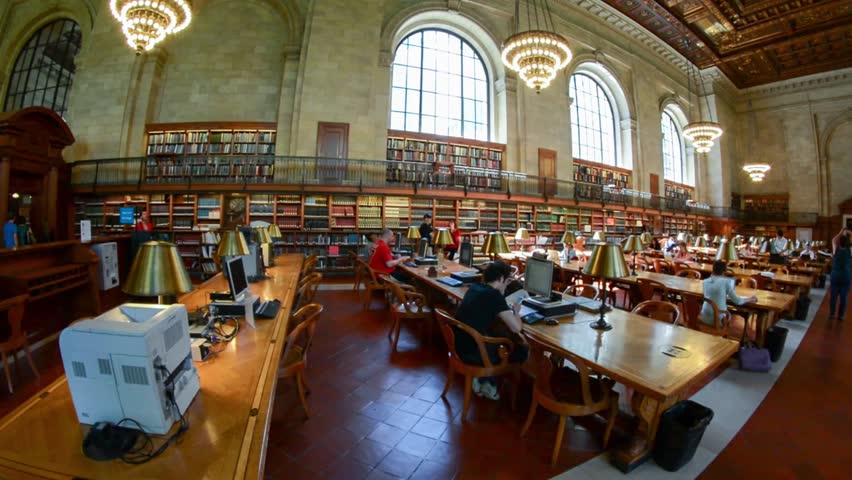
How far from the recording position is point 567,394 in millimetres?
1979

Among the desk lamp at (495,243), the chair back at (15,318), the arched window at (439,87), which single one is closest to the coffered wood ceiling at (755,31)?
the arched window at (439,87)

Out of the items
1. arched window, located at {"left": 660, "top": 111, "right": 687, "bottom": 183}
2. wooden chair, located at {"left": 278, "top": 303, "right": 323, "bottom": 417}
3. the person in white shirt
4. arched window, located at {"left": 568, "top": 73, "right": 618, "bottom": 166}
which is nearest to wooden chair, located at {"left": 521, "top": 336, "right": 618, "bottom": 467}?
wooden chair, located at {"left": 278, "top": 303, "right": 323, "bottom": 417}

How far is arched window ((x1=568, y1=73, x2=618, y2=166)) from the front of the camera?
44.0ft

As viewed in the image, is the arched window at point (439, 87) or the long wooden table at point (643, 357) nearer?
the long wooden table at point (643, 357)

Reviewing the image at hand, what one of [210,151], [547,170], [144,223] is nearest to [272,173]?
[210,151]

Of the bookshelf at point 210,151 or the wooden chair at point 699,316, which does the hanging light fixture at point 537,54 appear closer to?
the wooden chair at point 699,316

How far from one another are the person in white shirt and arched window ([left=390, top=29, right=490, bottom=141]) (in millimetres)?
8637

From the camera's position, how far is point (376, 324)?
13.9 ft

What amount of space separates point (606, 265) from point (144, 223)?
958 centimetres

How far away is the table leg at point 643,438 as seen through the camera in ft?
5.89

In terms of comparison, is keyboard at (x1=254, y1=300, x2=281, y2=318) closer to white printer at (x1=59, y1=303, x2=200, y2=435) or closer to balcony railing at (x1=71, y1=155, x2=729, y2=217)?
white printer at (x1=59, y1=303, x2=200, y2=435)

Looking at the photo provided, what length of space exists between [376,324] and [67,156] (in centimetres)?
1103

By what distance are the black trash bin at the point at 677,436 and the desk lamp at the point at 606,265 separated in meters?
0.59

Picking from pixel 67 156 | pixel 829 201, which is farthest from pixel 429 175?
pixel 829 201
